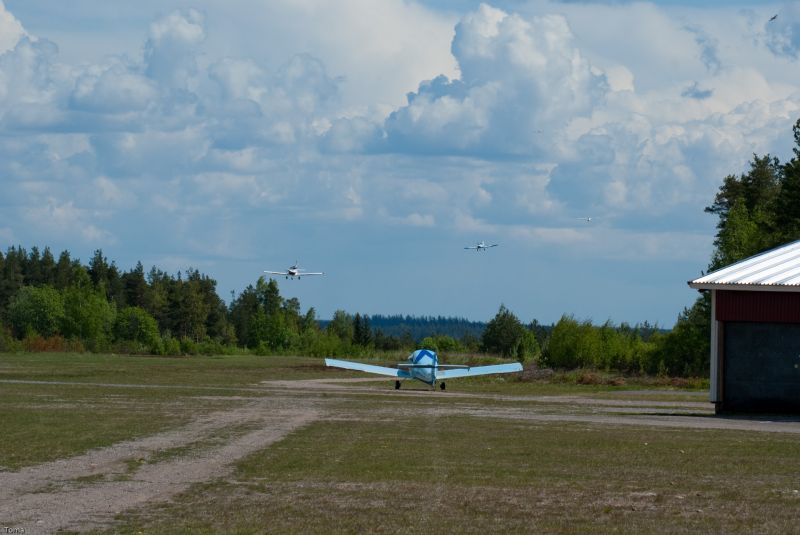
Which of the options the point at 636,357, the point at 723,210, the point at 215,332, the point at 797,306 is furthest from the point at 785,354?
the point at 215,332

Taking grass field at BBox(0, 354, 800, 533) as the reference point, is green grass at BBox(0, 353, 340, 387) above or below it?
above

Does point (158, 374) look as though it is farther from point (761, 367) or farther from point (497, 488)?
point (497, 488)

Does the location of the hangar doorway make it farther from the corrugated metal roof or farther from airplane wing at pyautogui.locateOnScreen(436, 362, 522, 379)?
airplane wing at pyautogui.locateOnScreen(436, 362, 522, 379)

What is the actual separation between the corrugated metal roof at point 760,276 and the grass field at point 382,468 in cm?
415

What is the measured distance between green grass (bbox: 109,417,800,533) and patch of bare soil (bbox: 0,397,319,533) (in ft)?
1.72

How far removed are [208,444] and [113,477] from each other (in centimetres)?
581

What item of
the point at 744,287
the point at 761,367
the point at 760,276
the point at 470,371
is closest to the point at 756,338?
the point at 761,367

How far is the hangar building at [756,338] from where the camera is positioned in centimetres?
3562

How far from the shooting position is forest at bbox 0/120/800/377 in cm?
7285

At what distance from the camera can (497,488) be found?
16.4 m

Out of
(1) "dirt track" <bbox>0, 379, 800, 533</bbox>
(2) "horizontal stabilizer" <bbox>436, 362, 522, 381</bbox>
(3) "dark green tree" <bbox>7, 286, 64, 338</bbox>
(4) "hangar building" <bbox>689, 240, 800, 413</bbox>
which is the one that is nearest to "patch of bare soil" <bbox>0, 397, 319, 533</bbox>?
(1) "dirt track" <bbox>0, 379, 800, 533</bbox>

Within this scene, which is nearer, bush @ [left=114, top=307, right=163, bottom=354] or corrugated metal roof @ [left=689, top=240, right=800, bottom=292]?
corrugated metal roof @ [left=689, top=240, right=800, bottom=292]

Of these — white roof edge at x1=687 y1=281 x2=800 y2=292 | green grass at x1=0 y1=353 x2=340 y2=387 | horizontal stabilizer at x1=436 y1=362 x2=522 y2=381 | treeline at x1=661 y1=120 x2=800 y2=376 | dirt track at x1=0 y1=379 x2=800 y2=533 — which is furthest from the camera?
treeline at x1=661 y1=120 x2=800 y2=376

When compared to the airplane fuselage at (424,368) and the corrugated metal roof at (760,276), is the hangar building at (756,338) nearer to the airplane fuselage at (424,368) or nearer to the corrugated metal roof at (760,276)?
the corrugated metal roof at (760,276)
